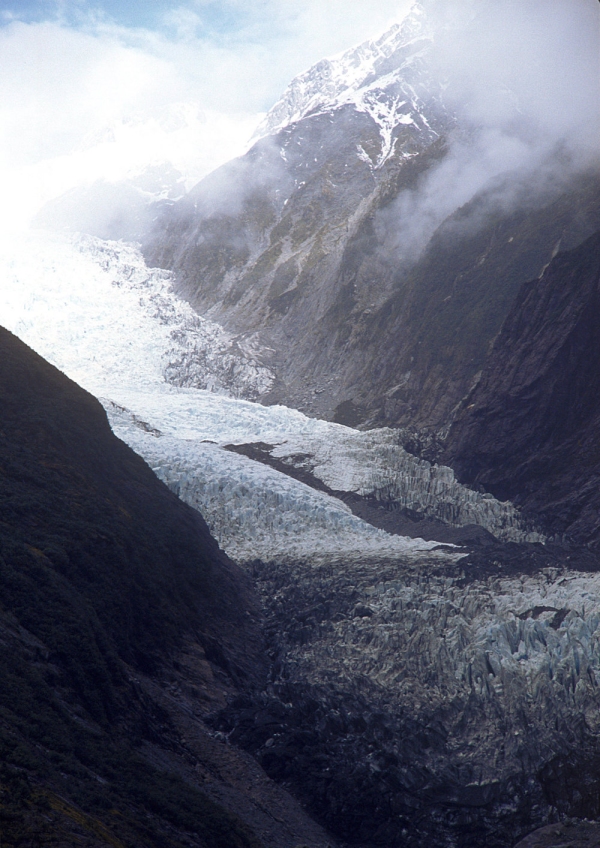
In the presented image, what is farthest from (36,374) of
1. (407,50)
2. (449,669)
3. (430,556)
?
(407,50)

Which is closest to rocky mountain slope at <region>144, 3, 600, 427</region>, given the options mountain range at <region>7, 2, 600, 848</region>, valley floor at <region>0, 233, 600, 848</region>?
mountain range at <region>7, 2, 600, 848</region>

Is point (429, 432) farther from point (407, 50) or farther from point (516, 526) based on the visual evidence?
point (407, 50)

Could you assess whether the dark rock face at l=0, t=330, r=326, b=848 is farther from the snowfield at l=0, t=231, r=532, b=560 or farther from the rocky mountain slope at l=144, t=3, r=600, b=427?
the rocky mountain slope at l=144, t=3, r=600, b=427

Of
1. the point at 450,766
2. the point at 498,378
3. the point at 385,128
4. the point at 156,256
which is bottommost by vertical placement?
the point at 450,766

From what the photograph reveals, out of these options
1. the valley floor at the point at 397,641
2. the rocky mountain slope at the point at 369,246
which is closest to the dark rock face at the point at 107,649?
the valley floor at the point at 397,641

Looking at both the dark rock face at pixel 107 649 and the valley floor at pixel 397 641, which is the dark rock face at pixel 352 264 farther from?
the dark rock face at pixel 107 649

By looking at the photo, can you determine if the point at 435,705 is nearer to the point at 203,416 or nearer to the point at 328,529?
the point at 328,529

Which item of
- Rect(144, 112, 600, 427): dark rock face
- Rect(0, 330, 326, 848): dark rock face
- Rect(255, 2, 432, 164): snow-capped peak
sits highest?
Rect(255, 2, 432, 164): snow-capped peak
